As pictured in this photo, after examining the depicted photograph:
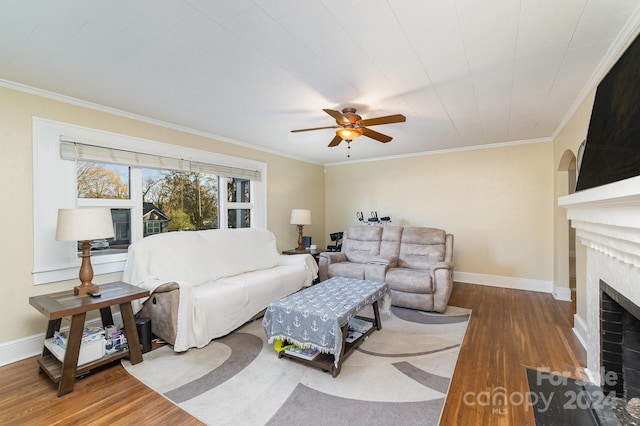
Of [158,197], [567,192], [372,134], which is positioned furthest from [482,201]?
[158,197]

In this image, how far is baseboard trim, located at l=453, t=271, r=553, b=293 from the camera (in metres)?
4.33

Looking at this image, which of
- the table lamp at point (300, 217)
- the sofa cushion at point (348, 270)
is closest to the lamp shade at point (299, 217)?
the table lamp at point (300, 217)

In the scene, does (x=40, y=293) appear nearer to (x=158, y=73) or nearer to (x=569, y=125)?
(x=158, y=73)

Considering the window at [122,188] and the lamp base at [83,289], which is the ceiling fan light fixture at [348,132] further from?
the lamp base at [83,289]

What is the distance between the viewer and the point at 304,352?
2.37m

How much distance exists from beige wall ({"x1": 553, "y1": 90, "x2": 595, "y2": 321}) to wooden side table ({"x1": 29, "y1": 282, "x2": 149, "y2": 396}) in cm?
413

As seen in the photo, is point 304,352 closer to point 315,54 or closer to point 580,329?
Result: point 315,54

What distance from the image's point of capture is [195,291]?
2840 millimetres

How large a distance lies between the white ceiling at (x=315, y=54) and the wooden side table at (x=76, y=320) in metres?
1.78

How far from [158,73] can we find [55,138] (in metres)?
1.33

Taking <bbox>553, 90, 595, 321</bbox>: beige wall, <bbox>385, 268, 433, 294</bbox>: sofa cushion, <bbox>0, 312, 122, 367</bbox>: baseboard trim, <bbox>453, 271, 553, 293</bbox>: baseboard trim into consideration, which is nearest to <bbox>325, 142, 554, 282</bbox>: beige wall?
<bbox>453, 271, 553, 293</bbox>: baseboard trim

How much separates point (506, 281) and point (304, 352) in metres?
3.86

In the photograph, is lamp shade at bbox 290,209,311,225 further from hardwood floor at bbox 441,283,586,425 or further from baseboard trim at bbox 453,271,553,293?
baseboard trim at bbox 453,271,553,293

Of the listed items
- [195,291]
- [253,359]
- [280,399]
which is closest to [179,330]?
[195,291]
